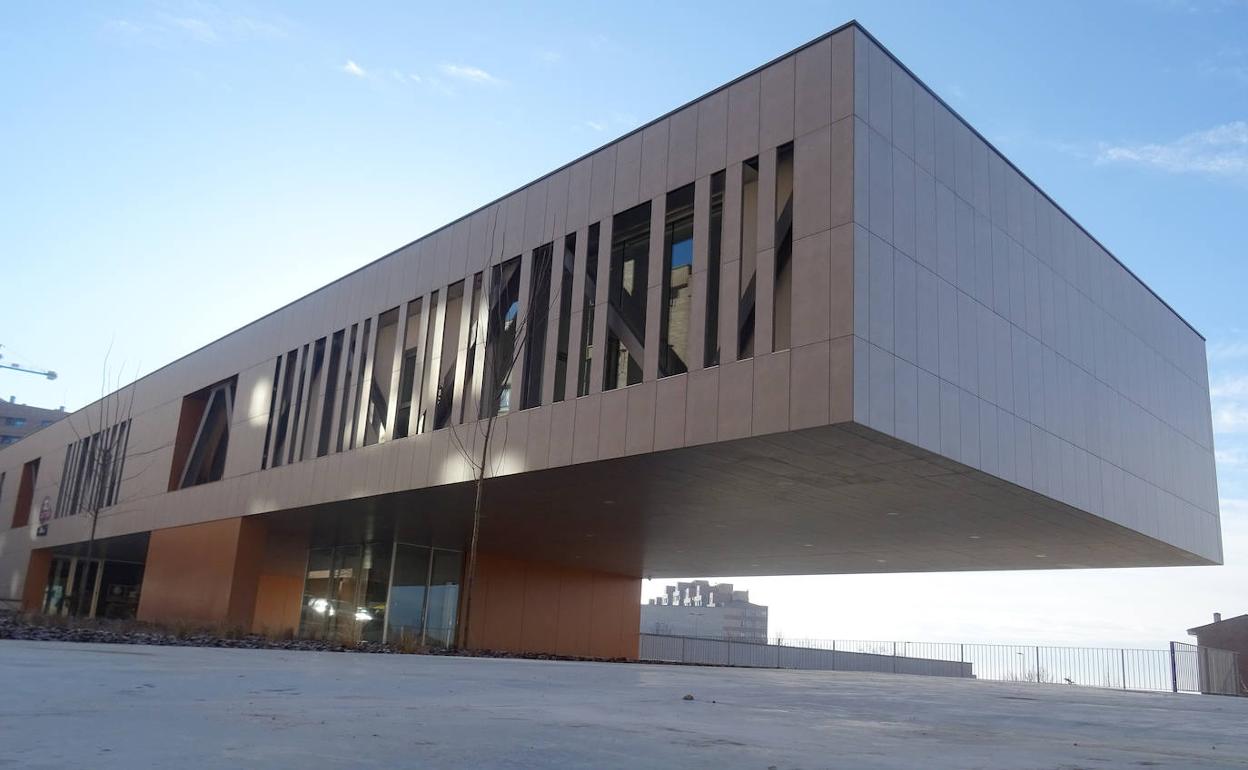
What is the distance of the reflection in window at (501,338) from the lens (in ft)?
72.1

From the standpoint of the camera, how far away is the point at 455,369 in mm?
23578

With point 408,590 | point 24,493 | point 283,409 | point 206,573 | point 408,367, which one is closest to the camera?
point 408,367

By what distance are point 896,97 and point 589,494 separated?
10996 mm

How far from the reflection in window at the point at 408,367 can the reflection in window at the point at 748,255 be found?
10.3 meters

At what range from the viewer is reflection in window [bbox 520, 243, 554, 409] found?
71.3 feet

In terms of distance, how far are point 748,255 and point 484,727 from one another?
14.0 m

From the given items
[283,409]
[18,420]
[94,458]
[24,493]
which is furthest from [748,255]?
[18,420]

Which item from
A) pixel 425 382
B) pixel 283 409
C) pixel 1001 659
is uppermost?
pixel 283 409

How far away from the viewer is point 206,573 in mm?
31391

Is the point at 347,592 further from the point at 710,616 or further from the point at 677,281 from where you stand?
the point at 710,616

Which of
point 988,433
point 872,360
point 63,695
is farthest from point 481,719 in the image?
point 988,433

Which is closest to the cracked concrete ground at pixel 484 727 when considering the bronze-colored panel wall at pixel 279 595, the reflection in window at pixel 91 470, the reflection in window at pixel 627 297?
the reflection in window at pixel 627 297

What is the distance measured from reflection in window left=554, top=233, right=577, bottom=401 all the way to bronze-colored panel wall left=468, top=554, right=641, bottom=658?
14390 mm

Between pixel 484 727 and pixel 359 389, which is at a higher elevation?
pixel 359 389
